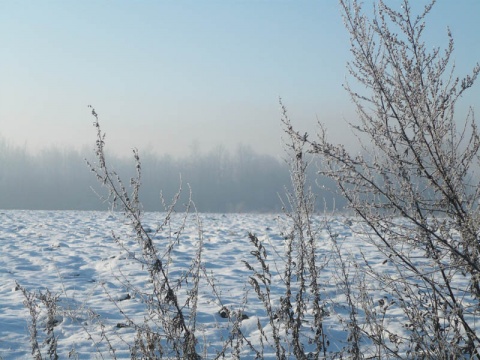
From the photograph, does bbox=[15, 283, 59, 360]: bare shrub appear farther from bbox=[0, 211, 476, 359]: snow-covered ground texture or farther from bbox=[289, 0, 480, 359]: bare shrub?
bbox=[289, 0, 480, 359]: bare shrub

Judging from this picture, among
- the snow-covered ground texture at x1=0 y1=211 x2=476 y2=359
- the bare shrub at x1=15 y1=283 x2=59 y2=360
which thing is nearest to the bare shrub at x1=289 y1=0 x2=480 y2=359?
the snow-covered ground texture at x1=0 y1=211 x2=476 y2=359

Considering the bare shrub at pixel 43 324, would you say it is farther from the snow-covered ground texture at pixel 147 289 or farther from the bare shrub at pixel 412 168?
the bare shrub at pixel 412 168

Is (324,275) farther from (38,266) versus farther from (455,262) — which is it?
(38,266)

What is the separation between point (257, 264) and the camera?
7891 millimetres

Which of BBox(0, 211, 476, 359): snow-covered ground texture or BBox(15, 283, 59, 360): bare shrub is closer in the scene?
BBox(15, 283, 59, 360): bare shrub

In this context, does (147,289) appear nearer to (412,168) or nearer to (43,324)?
(43,324)

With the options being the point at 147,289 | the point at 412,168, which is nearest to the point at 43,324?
the point at 147,289

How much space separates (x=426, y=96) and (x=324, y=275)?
435cm

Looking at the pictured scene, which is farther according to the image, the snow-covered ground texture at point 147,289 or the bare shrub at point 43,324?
the snow-covered ground texture at point 147,289

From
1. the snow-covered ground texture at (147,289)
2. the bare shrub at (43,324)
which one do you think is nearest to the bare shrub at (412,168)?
the snow-covered ground texture at (147,289)

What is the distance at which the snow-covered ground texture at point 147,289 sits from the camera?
370 centimetres

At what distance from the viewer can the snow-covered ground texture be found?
3703 millimetres

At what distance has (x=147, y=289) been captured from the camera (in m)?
6.21

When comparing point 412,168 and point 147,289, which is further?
point 147,289
